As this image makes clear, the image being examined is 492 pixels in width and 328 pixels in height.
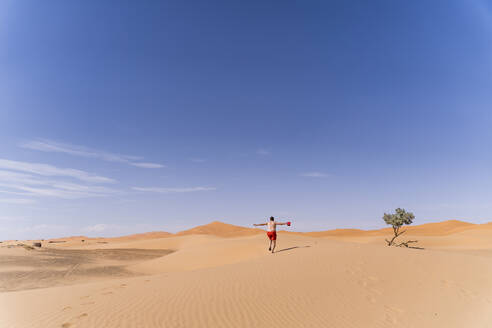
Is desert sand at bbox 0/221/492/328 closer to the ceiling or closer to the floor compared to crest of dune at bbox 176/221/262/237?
closer to the floor

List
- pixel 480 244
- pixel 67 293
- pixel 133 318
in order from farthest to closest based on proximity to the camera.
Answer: pixel 480 244
pixel 67 293
pixel 133 318

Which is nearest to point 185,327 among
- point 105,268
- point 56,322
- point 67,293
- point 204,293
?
point 204,293

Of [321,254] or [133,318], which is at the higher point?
[321,254]

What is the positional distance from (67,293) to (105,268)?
12.3 meters

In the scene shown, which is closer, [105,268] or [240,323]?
[240,323]

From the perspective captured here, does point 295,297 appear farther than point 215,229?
No

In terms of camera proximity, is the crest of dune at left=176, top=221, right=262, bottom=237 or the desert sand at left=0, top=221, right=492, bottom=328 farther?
the crest of dune at left=176, top=221, right=262, bottom=237

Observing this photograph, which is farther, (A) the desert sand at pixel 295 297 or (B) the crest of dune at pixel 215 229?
(B) the crest of dune at pixel 215 229

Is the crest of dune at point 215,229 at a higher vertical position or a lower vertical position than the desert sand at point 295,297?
higher

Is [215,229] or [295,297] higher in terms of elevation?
[215,229]

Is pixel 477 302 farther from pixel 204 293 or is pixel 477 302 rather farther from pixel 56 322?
pixel 56 322

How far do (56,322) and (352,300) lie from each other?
300 inches

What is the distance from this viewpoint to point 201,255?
74.3 feet

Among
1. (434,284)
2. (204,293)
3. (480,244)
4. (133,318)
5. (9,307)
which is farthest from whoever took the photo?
(480,244)
